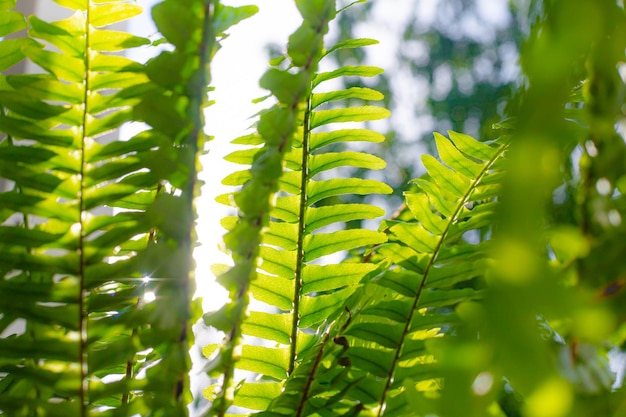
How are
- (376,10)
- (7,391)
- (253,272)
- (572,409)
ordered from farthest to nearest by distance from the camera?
1. (376,10)
2. (7,391)
3. (253,272)
4. (572,409)

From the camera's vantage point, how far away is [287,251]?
1.80ft

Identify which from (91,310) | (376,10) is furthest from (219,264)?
(376,10)

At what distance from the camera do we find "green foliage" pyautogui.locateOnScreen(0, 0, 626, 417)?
0.12 m

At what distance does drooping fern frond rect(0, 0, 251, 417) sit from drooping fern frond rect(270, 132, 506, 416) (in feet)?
0.27

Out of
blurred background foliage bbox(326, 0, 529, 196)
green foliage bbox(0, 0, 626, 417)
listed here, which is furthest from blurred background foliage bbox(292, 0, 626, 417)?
blurred background foliage bbox(326, 0, 529, 196)

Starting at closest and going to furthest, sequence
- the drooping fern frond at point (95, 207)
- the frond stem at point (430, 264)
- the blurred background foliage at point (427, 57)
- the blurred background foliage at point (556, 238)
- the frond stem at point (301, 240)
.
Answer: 1. the blurred background foliage at point (556, 238)
2. the drooping fern frond at point (95, 207)
3. the frond stem at point (430, 264)
4. the frond stem at point (301, 240)
5. the blurred background foliage at point (427, 57)

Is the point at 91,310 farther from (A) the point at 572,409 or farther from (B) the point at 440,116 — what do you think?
(B) the point at 440,116

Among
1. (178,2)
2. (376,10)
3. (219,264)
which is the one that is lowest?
(219,264)

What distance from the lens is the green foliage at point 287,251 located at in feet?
0.41

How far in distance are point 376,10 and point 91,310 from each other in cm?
381

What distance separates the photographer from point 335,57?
11.9 ft

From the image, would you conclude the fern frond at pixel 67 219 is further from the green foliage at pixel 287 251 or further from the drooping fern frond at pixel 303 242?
the drooping fern frond at pixel 303 242

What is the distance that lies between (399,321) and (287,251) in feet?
0.52

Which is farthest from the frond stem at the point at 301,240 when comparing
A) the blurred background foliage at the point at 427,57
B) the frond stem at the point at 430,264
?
the blurred background foliage at the point at 427,57
